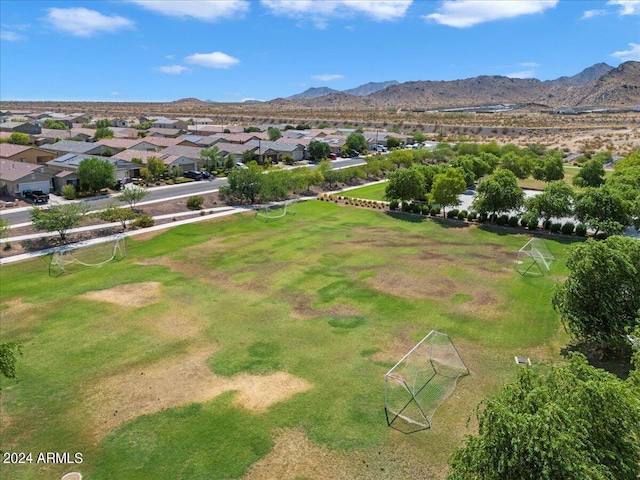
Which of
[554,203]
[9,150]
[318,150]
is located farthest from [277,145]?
[554,203]

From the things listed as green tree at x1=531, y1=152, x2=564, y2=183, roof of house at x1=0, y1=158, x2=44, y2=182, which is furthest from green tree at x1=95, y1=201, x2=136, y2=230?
Answer: green tree at x1=531, y1=152, x2=564, y2=183

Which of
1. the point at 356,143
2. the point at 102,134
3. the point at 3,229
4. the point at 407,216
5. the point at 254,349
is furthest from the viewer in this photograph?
the point at 356,143

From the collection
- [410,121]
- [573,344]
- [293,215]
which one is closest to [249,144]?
[293,215]

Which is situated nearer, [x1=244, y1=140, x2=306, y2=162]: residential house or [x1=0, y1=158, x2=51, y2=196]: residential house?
[x1=0, y1=158, x2=51, y2=196]: residential house

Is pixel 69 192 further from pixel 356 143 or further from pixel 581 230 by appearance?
pixel 356 143

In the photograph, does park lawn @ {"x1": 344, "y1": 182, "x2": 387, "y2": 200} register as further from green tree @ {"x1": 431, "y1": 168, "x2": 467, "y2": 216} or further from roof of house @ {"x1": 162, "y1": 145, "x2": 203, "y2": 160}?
roof of house @ {"x1": 162, "y1": 145, "x2": 203, "y2": 160}

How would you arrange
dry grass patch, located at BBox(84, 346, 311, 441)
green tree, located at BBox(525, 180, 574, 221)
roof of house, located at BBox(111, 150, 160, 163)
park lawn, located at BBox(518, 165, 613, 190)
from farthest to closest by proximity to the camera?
roof of house, located at BBox(111, 150, 160, 163), park lawn, located at BBox(518, 165, 613, 190), green tree, located at BBox(525, 180, 574, 221), dry grass patch, located at BBox(84, 346, 311, 441)

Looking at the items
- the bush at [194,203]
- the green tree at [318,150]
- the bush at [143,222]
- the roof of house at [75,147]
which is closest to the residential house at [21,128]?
the roof of house at [75,147]
